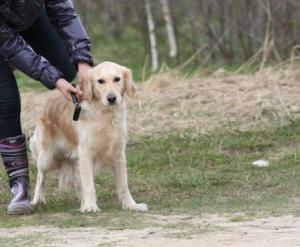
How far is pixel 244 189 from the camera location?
7.26 meters

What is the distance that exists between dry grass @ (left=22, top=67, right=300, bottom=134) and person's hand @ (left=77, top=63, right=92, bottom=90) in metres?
3.35

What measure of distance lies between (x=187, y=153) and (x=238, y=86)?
2.33 m

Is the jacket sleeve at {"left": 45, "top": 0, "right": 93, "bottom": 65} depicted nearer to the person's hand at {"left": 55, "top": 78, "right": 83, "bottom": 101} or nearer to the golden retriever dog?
the golden retriever dog

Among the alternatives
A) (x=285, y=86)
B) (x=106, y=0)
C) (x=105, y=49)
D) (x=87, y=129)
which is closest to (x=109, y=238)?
(x=87, y=129)

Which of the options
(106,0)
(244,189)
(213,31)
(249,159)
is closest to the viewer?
(244,189)

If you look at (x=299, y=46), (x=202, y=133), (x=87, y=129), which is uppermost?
(x=299, y=46)

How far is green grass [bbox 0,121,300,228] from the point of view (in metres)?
6.20

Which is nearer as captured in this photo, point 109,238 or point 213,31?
point 109,238

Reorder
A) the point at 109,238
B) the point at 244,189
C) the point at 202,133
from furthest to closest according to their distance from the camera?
the point at 202,133, the point at 244,189, the point at 109,238

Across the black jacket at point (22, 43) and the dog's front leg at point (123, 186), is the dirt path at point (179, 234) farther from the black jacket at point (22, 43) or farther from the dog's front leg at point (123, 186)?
the black jacket at point (22, 43)

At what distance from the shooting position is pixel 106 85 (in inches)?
245

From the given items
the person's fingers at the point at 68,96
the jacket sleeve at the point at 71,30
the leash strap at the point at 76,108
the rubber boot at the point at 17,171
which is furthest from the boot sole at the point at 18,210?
the jacket sleeve at the point at 71,30

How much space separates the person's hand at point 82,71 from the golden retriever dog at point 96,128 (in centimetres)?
6

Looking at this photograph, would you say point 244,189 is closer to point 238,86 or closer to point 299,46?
point 238,86
